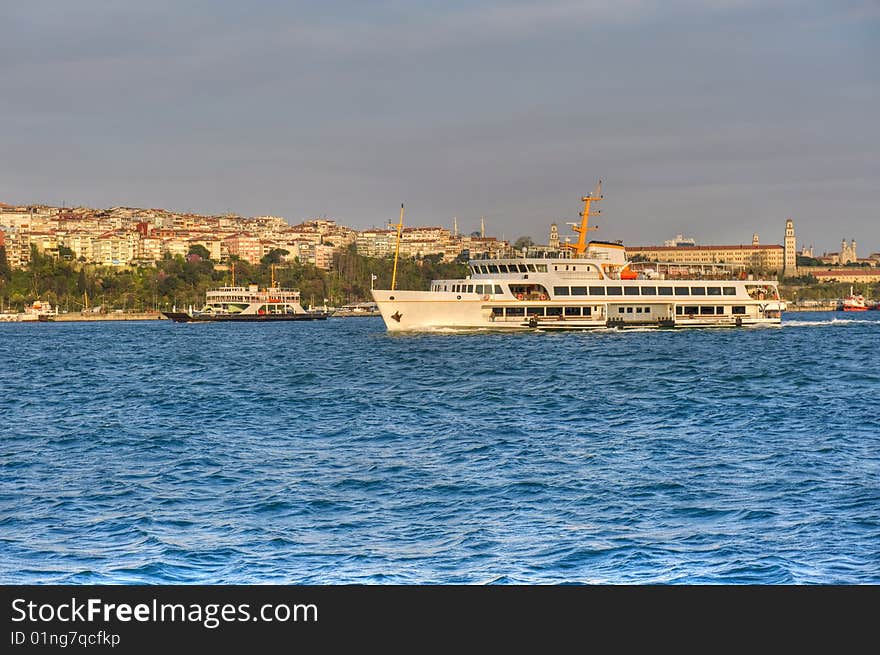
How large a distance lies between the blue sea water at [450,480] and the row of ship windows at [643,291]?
26398mm

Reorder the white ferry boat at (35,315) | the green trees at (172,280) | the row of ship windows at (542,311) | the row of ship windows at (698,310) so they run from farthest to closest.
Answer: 1. the green trees at (172,280)
2. the white ferry boat at (35,315)
3. the row of ship windows at (698,310)
4. the row of ship windows at (542,311)

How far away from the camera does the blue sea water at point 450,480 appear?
983 centimetres

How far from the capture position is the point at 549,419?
2127cm

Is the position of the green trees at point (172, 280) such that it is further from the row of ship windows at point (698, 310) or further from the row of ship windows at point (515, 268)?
the row of ship windows at point (698, 310)

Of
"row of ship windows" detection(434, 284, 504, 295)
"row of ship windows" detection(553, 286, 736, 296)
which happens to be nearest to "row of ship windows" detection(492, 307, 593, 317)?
"row of ship windows" detection(553, 286, 736, 296)

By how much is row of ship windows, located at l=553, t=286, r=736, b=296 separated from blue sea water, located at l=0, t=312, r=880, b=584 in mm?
26398

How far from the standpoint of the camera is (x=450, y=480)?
14062mm

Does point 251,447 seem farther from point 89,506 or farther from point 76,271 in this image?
point 76,271

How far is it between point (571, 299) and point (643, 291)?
494 cm

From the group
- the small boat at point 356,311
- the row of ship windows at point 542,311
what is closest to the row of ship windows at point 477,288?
the row of ship windows at point 542,311

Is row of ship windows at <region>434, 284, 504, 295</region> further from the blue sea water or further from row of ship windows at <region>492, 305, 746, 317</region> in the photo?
the blue sea water

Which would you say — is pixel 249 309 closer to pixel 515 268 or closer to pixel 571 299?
pixel 515 268

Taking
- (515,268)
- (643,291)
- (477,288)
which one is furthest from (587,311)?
(477,288)

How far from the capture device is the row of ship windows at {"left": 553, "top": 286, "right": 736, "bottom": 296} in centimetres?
5875
